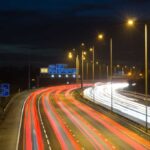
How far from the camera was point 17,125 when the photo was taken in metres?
51.1

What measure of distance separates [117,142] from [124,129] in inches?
334

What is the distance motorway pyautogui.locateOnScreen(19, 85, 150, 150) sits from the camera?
119 feet

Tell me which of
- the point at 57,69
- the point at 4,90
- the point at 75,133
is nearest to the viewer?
the point at 75,133

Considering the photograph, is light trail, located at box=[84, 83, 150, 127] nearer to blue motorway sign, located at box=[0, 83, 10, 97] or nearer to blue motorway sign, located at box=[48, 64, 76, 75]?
blue motorway sign, located at box=[0, 83, 10, 97]

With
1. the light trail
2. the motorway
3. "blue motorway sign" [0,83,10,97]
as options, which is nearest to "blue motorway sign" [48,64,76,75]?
the light trail

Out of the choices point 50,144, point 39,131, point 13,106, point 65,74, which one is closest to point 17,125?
point 39,131

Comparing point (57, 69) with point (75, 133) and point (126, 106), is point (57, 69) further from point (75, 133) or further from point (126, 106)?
point (75, 133)

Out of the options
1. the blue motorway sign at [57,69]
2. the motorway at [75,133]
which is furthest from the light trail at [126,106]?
the blue motorway sign at [57,69]

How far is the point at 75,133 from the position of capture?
1720 inches

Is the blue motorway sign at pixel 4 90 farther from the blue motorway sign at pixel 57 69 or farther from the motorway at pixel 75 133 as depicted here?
the blue motorway sign at pixel 57 69

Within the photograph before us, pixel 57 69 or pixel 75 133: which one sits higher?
pixel 57 69

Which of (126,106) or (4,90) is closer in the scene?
(4,90)

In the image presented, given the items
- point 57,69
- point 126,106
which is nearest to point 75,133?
point 126,106

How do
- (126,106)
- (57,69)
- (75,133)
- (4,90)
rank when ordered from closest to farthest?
1. (75,133)
2. (4,90)
3. (126,106)
4. (57,69)
